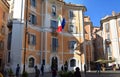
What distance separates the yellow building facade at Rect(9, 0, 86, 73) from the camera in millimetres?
33719

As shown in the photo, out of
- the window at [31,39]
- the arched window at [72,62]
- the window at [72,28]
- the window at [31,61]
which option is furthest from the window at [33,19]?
the arched window at [72,62]

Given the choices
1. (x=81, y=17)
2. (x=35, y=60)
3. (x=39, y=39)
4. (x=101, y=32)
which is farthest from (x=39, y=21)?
(x=101, y=32)

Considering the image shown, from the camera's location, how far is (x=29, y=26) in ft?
118

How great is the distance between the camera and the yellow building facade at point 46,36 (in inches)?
1328

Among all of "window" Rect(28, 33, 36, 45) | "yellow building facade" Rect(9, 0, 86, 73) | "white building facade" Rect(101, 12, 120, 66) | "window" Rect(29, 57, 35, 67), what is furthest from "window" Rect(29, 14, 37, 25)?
"white building facade" Rect(101, 12, 120, 66)

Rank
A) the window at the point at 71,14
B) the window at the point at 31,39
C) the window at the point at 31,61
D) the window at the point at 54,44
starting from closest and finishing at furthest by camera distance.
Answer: the window at the point at 31,39, the window at the point at 31,61, the window at the point at 54,44, the window at the point at 71,14

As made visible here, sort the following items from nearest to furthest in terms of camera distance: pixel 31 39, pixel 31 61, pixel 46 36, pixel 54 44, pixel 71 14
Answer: pixel 31 61, pixel 31 39, pixel 46 36, pixel 54 44, pixel 71 14

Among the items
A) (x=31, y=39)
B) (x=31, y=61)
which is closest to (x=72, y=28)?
(x=31, y=39)

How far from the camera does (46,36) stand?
39031 millimetres

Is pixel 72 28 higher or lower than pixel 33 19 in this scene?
lower

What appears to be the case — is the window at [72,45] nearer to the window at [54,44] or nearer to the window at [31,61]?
the window at [54,44]

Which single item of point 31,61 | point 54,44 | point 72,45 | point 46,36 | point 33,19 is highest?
point 33,19

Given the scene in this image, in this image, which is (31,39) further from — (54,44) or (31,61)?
(54,44)

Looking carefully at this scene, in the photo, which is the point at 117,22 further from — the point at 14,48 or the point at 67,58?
the point at 14,48
